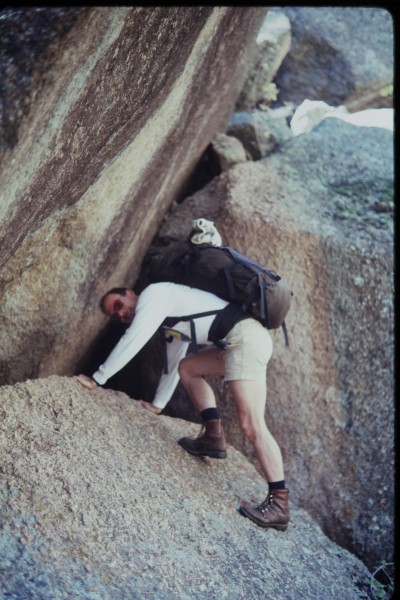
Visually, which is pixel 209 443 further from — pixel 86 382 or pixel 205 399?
pixel 86 382

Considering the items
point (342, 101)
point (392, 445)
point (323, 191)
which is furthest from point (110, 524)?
point (342, 101)

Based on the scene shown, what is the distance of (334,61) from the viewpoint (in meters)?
13.6

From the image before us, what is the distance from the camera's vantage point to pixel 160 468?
5.81 metres

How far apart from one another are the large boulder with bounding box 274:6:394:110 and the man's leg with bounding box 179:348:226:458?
851cm

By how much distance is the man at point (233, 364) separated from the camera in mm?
6031

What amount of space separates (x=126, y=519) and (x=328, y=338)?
4.11 meters

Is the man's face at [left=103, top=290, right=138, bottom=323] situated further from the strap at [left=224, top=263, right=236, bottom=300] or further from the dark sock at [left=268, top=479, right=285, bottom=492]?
the dark sock at [left=268, top=479, right=285, bottom=492]

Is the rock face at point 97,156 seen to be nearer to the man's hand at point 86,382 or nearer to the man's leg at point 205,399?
the man's hand at point 86,382

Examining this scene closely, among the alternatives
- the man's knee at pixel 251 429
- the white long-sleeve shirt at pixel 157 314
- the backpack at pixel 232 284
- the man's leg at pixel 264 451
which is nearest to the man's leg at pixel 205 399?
the white long-sleeve shirt at pixel 157 314

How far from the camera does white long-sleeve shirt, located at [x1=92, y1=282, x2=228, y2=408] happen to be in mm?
6066

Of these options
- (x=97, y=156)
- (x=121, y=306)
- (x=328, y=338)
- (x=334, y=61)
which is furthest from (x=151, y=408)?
(x=334, y=61)

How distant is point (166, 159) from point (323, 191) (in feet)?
8.63

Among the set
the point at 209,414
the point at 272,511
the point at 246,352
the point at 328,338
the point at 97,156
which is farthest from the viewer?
the point at 328,338

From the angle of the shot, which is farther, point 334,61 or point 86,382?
point 334,61
